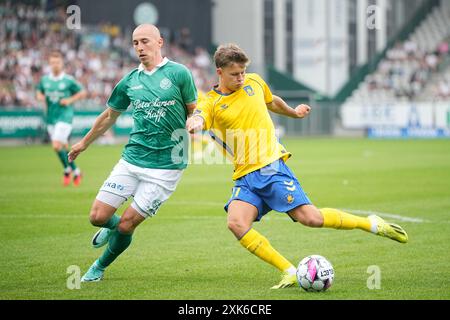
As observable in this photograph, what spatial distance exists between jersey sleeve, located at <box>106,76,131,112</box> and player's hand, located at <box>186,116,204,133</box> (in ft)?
4.03

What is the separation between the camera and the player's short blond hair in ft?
Result: 25.7

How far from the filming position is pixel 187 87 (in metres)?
8.49

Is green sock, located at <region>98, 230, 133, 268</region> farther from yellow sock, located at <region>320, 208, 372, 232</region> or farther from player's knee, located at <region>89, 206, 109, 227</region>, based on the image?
yellow sock, located at <region>320, 208, 372, 232</region>

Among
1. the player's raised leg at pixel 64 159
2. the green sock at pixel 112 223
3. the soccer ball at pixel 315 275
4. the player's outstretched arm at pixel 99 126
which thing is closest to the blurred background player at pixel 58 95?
the player's raised leg at pixel 64 159

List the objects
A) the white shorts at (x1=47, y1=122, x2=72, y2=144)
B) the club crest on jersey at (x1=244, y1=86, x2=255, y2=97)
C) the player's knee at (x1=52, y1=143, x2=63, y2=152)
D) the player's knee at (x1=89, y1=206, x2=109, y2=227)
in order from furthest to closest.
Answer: the white shorts at (x1=47, y1=122, x2=72, y2=144) → the player's knee at (x1=52, y1=143, x2=63, y2=152) → the player's knee at (x1=89, y1=206, x2=109, y2=227) → the club crest on jersey at (x1=244, y1=86, x2=255, y2=97)

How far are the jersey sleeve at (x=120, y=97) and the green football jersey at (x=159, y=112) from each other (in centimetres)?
6

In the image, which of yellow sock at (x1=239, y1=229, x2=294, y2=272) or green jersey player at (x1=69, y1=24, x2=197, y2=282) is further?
green jersey player at (x1=69, y1=24, x2=197, y2=282)

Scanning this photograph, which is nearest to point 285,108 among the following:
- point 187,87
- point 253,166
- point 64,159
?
point 253,166

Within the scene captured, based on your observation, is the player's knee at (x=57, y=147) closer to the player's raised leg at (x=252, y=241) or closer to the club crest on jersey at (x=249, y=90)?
the club crest on jersey at (x=249, y=90)

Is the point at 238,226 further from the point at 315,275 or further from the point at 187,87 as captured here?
the point at 187,87

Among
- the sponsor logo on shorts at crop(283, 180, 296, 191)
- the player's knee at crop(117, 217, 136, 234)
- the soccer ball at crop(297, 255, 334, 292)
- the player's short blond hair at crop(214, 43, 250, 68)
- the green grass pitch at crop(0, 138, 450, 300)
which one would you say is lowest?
the green grass pitch at crop(0, 138, 450, 300)

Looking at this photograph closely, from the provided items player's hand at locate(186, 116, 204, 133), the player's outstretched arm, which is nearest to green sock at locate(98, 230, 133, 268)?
the player's outstretched arm
